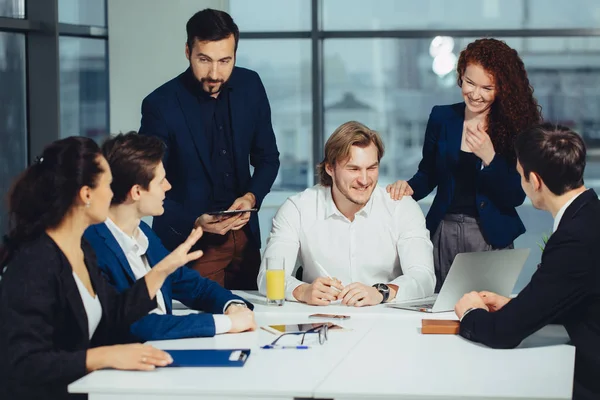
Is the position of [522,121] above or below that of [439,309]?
above

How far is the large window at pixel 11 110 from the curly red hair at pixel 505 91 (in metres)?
2.82

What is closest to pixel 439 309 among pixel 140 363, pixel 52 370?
pixel 140 363

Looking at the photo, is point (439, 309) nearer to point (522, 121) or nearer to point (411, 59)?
point (522, 121)

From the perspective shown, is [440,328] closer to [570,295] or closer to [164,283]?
[570,295]

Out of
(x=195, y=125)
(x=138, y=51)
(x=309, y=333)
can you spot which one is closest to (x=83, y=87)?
(x=138, y=51)

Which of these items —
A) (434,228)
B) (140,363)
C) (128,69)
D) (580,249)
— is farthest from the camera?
(128,69)

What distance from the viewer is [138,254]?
2822 mm

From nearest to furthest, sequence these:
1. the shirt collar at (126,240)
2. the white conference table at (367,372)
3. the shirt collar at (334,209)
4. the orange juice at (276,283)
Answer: the white conference table at (367,372)
the shirt collar at (126,240)
the orange juice at (276,283)
the shirt collar at (334,209)

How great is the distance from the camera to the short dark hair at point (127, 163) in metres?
2.76

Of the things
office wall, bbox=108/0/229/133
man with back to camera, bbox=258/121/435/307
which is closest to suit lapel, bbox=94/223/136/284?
man with back to camera, bbox=258/121/435/307

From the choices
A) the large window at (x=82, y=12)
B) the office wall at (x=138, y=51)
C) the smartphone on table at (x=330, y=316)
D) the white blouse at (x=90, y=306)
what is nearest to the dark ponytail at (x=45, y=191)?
the white blouse at (x=90, y=306)

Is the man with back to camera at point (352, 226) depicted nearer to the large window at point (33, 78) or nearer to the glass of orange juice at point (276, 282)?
the glass of orange juice at point (276, 282)

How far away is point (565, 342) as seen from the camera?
259cm

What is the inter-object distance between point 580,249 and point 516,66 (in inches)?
46.6
